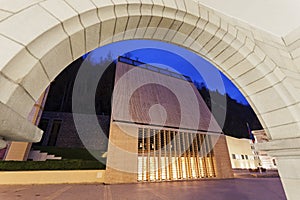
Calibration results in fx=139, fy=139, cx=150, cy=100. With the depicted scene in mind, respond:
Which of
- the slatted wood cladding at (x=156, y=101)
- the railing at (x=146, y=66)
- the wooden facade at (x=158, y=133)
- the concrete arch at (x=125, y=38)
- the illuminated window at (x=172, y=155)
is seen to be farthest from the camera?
the railing at (x=146, y=66)

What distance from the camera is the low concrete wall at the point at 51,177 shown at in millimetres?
4727

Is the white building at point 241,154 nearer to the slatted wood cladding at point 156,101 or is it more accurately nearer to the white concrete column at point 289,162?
the slatted wood cladding at point 156,101

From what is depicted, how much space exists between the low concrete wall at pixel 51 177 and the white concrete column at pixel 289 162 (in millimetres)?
5438

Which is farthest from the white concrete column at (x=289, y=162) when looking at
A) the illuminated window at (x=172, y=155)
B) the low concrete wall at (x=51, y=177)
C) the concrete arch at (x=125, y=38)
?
the low concrete wall at (x=51, y=177)

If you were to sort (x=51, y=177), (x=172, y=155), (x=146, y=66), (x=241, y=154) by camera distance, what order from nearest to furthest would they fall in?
(x=51, y=177) → (x=172, y=155) → (x=146, y=66) → (x=241, y=154)

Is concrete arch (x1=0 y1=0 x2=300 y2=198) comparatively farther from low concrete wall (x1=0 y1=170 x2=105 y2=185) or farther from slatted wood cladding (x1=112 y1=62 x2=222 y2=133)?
low concrete wall (x1=0 y1=170 x2=105 y2=185)

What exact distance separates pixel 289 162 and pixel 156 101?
5821mm

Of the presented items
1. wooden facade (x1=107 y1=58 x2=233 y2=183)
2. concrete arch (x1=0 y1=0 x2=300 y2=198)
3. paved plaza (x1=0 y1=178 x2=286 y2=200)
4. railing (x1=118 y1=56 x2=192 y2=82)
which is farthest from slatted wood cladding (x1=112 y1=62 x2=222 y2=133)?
concrete arch (x1=0 y1=0 x2=300 y2=198)

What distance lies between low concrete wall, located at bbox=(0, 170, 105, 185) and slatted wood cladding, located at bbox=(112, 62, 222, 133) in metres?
2.23

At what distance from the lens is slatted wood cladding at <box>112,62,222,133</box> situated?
5.87 meters

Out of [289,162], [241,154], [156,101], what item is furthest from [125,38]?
[241,154]

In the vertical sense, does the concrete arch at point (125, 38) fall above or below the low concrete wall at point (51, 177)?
above

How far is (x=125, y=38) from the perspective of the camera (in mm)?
1044

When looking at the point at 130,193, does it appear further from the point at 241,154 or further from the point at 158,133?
the point at 241,154
